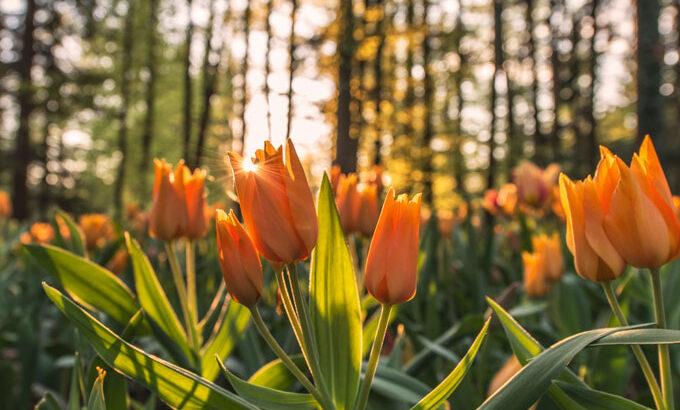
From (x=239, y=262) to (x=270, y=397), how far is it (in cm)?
19

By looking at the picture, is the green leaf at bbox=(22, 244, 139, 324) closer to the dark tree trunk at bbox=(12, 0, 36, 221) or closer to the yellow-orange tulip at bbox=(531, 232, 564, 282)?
the yellow-orange tulip at bbox=(531, 232, 564, 282)

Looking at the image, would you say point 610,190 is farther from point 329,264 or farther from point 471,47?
point 471,47

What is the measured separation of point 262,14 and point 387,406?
549 inches

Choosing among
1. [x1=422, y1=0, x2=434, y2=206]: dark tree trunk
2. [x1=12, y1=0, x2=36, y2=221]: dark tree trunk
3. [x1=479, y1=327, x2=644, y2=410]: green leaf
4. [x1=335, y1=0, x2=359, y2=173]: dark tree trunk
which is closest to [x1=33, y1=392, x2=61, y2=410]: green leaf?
[x1=479, y1=327, x2=644, y2=410]: green leaf

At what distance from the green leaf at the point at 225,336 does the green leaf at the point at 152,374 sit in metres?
0.40

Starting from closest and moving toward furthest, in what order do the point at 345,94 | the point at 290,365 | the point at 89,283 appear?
the point at 290,365 < the point at 89,283 < the point at 345,94

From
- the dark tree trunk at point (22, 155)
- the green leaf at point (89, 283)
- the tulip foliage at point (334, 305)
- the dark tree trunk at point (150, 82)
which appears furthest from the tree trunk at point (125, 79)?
the tulip foliage at point (334, 305)

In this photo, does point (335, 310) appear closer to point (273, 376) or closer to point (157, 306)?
point (273, 376)

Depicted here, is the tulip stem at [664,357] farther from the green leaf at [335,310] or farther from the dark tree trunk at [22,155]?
the dark tree trunk at [22,155]

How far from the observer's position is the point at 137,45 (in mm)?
18250

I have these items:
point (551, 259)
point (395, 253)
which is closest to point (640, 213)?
point (395, 253)

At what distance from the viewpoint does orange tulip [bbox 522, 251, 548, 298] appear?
5.60 feet

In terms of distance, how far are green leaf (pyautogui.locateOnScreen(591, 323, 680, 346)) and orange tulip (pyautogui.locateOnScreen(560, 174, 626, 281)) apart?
0.13m

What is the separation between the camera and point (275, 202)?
705mm
